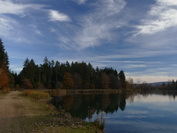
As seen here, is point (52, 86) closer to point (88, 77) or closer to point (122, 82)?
point (88, 77)

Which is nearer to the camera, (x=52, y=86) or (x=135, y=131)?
(x=135, y=131)

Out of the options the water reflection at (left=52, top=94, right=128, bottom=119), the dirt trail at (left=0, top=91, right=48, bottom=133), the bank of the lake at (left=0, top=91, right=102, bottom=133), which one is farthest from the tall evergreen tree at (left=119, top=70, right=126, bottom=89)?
the bank of the lake at (left=0, top=91, right=102, bottom=133)

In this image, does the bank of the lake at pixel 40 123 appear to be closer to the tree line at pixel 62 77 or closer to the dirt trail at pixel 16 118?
the dirt trail at pixel 16 118

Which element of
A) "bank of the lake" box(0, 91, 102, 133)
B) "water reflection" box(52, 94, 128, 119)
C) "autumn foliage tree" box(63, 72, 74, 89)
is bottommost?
"water reflection" box(52, 94, 128, 119)

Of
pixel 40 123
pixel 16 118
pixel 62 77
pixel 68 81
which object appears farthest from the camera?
pixel 62 77

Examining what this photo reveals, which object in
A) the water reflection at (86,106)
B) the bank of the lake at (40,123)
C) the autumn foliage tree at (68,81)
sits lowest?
the water reflection at (86,106)

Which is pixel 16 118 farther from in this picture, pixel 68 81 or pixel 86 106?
pixel 68 81

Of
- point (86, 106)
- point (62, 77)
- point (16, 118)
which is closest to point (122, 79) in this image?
point (62, 77)

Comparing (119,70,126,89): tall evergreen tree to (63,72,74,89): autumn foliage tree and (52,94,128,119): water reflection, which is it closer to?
(63,72,74,89): autumn foliage tree

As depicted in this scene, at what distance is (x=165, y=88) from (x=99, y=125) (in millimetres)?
180747

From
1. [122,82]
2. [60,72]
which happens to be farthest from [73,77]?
[122,82]

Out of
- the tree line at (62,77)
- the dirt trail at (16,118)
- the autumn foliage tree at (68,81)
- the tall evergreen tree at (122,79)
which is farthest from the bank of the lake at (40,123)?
the tall evergreen tree at (122,79)

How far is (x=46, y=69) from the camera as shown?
117125mm

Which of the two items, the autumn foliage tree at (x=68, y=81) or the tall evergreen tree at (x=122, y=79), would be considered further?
the tall evergreen tree at (x=122, y=79)
